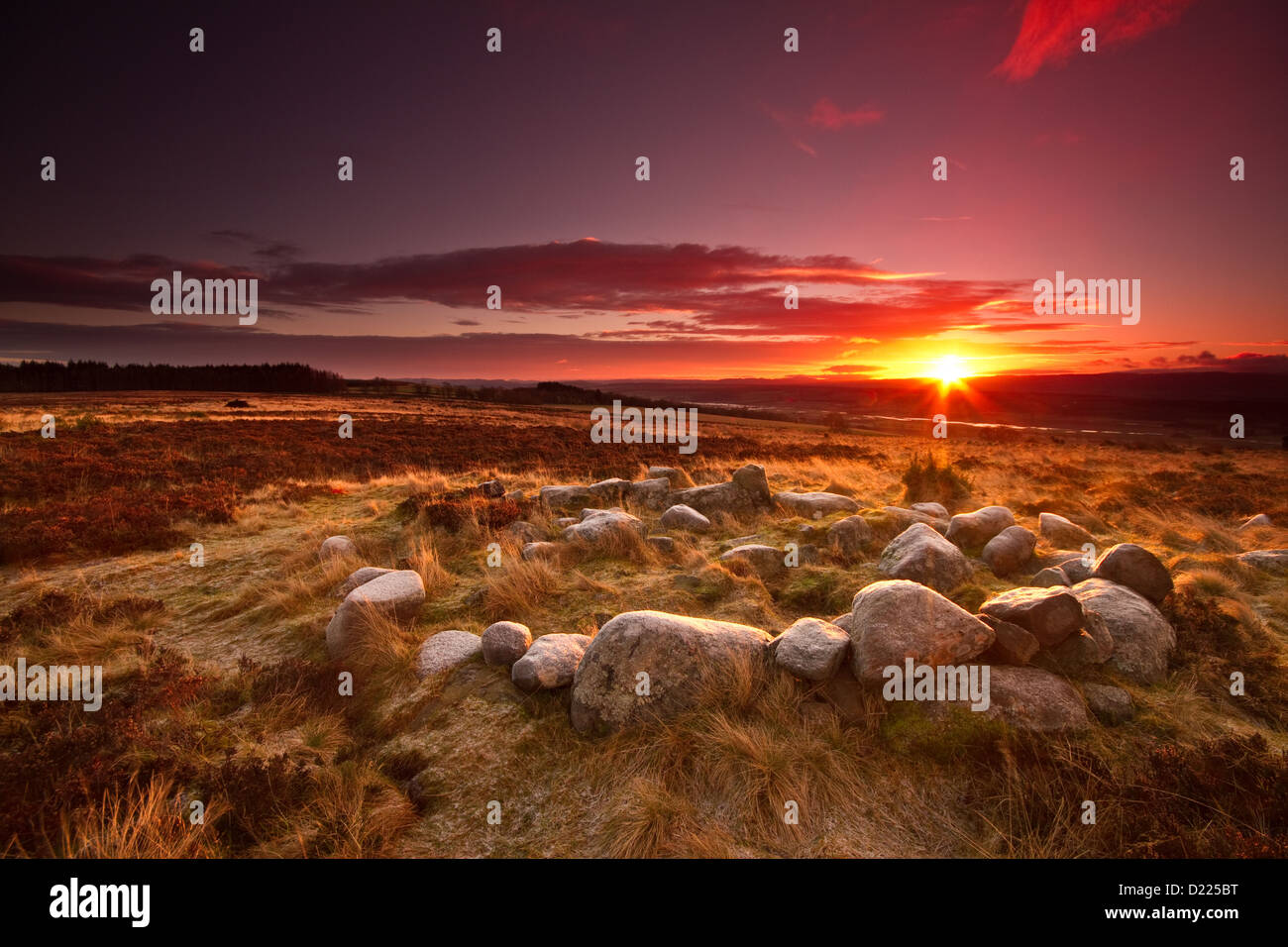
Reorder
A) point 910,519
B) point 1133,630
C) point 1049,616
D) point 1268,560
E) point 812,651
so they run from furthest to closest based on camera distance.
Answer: point 910,519, point 1268,560, point 1133,630, point 1049,616, point 812,651

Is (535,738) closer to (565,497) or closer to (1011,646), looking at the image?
(1011,646)

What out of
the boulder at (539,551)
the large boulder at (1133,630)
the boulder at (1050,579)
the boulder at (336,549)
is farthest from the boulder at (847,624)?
the boulder at (336,549)

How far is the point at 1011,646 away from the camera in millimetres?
4570

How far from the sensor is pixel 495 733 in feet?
14.2

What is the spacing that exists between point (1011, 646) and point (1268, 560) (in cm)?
669

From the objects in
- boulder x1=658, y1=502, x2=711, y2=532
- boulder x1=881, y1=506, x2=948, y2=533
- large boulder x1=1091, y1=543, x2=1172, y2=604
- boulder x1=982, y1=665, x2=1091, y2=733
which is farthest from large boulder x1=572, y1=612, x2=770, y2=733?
boulder x1=881, y1=506, x2=948, y2=533

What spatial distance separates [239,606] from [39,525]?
5840mm

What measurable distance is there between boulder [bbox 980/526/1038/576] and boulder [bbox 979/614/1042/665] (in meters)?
2.96

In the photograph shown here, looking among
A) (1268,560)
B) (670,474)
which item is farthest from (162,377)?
(1268,560)

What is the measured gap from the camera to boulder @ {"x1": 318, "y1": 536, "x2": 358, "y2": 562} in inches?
330

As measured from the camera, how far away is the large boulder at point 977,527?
828cm

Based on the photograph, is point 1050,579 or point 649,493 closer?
point 1050,579
